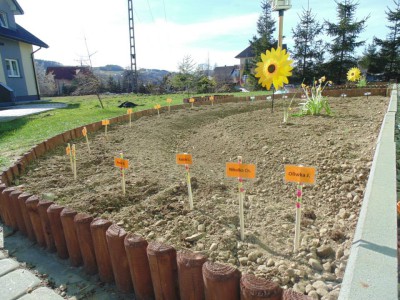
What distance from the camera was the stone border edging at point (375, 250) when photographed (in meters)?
1.08

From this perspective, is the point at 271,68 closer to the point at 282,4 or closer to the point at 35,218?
the point at 282,4

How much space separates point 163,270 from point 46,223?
3.66 feet

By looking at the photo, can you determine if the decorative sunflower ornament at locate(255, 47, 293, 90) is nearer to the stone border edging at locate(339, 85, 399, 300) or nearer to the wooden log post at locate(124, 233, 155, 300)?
the stone border edging at locate(339, 85, 399, 300)

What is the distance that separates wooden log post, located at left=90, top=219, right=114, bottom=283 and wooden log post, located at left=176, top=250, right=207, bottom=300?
1.92ft

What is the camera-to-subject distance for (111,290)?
68.6 inches

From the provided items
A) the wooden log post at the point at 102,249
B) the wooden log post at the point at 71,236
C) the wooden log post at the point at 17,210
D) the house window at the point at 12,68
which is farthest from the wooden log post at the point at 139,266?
the house window at the point at 12,68

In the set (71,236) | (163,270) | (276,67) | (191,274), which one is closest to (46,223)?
(71,236)

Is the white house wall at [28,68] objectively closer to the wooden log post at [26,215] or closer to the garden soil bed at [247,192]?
the garden soil bed at [247,192]

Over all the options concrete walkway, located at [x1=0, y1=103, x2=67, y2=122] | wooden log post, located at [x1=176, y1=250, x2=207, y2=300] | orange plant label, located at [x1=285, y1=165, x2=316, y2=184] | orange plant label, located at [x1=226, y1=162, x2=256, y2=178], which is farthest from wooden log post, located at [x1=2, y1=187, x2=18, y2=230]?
concrete walkway, located at [x1=0, y1=103, x2=67, y2=122]

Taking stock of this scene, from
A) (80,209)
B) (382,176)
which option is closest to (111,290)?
(80,209)

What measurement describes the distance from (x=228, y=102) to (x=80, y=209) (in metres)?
9.32

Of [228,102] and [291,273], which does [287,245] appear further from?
[228,102]

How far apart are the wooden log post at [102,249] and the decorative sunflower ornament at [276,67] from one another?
15.2 ft

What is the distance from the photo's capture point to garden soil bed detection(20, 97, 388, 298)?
1763 mm
